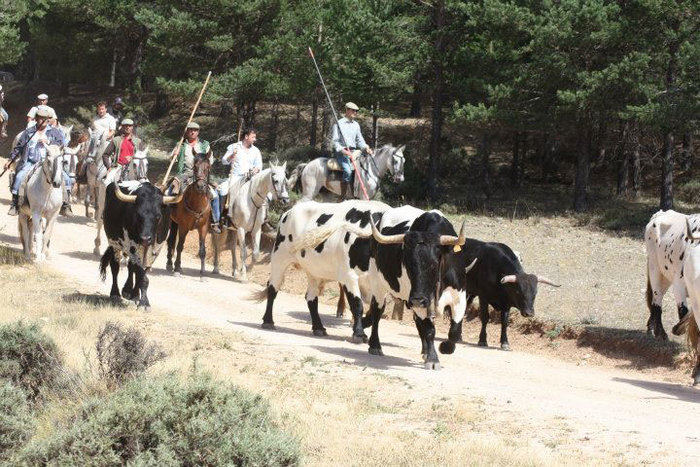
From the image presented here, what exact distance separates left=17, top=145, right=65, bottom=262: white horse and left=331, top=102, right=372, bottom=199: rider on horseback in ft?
20.2

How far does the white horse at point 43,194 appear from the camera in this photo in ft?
75.7

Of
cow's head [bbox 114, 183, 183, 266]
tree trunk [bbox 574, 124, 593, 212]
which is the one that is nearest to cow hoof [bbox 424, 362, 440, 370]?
cow's head [bbox 114, 183, 183, 266]

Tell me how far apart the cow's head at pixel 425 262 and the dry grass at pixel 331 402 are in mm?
1152

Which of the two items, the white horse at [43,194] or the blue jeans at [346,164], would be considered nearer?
the white horse at [43,194]

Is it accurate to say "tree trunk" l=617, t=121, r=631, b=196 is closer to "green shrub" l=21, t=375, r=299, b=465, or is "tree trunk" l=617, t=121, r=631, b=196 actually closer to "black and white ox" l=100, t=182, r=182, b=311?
"black and white ox" l=100, t=182, r=182, b=311

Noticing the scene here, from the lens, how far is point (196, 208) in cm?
2488

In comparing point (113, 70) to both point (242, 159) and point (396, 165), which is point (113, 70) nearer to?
point (242, 159)

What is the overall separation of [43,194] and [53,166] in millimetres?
668

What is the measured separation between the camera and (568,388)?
1496 cm

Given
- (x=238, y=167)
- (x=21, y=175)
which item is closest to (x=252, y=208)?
(x=238, y=167)

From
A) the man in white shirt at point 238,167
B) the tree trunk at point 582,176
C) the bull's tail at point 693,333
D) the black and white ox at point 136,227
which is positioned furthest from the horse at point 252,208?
A: the tree trunk at point 582,176

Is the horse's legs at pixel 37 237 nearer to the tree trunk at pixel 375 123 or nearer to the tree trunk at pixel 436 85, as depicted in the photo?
the tree trunk at pixel 375 123

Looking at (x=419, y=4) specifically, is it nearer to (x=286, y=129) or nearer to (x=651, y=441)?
(x=286, y=129)

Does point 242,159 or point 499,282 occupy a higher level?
point 242,159
